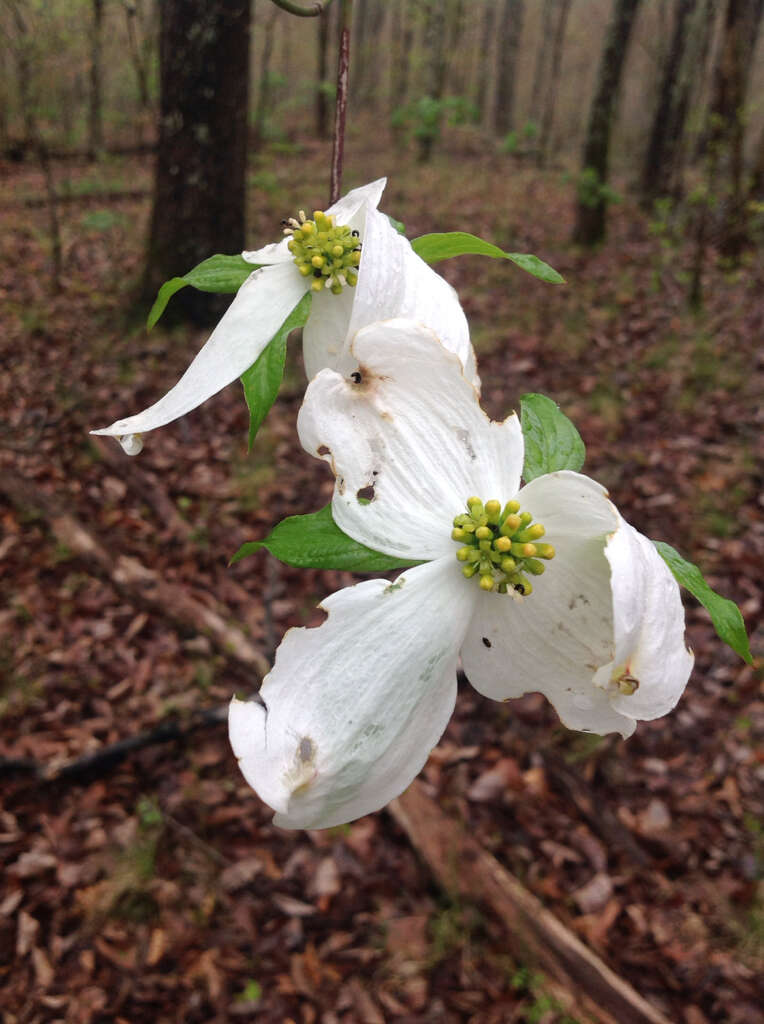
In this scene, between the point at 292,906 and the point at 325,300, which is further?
the point at 292,906

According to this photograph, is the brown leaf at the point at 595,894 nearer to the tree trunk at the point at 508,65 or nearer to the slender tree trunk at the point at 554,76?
the slender tree trunk at the point at 554,76

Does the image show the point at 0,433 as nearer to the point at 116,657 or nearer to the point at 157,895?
the point at 116,657

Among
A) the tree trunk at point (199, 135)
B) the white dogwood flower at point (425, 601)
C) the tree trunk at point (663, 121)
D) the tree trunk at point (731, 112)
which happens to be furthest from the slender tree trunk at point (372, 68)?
the white dogwood flower at point (425, 601)

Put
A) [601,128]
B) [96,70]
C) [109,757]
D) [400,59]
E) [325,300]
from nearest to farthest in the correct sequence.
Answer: [325,300]
[109,757]
[601,128]
[96,70]
[400,59]

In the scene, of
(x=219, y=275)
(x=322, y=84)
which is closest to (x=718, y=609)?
(x=219, y=275)

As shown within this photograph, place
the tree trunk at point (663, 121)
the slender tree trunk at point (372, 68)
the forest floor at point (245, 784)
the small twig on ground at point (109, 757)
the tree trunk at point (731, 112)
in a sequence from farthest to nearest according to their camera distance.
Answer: the slender tree trunk at point (372, 68)
the tree trunk at point (663, 121)
the tree trunk at point (731, 112)
the small twig on ground at point (109, 757)
the forest floor at point (245, 784)

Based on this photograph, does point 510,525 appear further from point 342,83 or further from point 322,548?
point 342,83

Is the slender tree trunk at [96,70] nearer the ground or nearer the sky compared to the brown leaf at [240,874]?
nearer the sky
